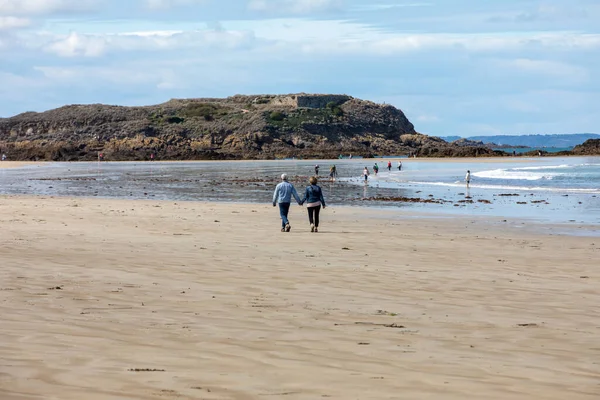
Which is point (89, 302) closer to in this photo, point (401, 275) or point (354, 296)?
point (354, 296)

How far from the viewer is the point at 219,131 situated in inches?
6437

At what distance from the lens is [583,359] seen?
6.46m

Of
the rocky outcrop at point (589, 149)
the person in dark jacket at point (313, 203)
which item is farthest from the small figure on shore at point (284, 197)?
the rocky outcrop at point (589, 149)

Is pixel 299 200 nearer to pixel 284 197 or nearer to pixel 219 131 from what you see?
pixel 284 197

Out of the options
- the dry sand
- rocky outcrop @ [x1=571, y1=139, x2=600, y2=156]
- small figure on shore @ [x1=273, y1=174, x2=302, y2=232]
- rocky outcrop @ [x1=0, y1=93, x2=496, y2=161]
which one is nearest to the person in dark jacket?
small figure on shore @ [x1=273, y1=174, x2=302, y2=232]

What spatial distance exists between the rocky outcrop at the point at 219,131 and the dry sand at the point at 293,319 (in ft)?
366

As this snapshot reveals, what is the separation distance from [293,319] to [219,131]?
15737cm

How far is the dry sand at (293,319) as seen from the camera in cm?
539

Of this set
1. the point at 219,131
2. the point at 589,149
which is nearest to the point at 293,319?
the point at 589,149

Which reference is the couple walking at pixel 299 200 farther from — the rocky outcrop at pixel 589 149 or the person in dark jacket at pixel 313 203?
the rocky outcrop at pixel 589 149

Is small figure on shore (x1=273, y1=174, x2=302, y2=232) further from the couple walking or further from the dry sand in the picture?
the dry sand

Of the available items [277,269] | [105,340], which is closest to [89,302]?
[105,340]

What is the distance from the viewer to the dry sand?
5.39m

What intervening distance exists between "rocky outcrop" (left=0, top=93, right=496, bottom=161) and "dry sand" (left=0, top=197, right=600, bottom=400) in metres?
112
